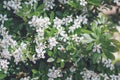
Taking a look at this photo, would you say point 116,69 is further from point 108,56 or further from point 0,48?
point 0,48

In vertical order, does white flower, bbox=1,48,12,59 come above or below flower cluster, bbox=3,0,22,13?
below

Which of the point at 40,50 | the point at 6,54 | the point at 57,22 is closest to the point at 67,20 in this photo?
the point at 57,22

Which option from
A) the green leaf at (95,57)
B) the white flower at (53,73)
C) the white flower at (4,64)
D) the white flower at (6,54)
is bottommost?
the white flower at (53,73)

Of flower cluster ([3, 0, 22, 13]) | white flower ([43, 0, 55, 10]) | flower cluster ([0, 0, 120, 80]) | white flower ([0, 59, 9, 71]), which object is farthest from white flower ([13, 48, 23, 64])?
white flower ([43, 0, 55, 10])

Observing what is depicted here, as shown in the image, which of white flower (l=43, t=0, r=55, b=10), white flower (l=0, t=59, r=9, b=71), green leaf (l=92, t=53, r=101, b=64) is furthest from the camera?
white flower (l=43, t=0, r=55, b=10)

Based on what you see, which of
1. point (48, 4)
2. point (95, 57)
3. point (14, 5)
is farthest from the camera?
point (48, 4)

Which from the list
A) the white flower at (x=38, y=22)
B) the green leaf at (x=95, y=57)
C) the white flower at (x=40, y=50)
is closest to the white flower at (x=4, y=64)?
the white flower at (x=40, y=50)

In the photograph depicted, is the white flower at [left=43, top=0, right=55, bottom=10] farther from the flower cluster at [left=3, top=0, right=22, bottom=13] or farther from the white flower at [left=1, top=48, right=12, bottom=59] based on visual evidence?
the white flower at [left=1, top=48, right=12, bottom=59]

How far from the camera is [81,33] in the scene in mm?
3594

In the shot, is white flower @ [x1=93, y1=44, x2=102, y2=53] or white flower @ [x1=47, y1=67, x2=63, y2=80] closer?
white flower @ [x1=93, y1=44, x2=102, y2=53]

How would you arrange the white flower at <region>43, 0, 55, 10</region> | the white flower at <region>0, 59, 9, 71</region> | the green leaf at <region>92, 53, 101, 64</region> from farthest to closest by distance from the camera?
1. the white flower at <region>43, 0, 55, 10</region>
2. the white flower at <region>0, 59, 9, 71</region>
3. the green leaf at <region>92, 53, 101, 64</region>

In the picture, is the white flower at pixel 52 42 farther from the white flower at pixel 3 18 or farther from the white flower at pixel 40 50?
the white flower at pixel 3 18

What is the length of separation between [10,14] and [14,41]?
11.2 inches

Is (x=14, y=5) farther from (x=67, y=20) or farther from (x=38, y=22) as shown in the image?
(x=67, y=20)
